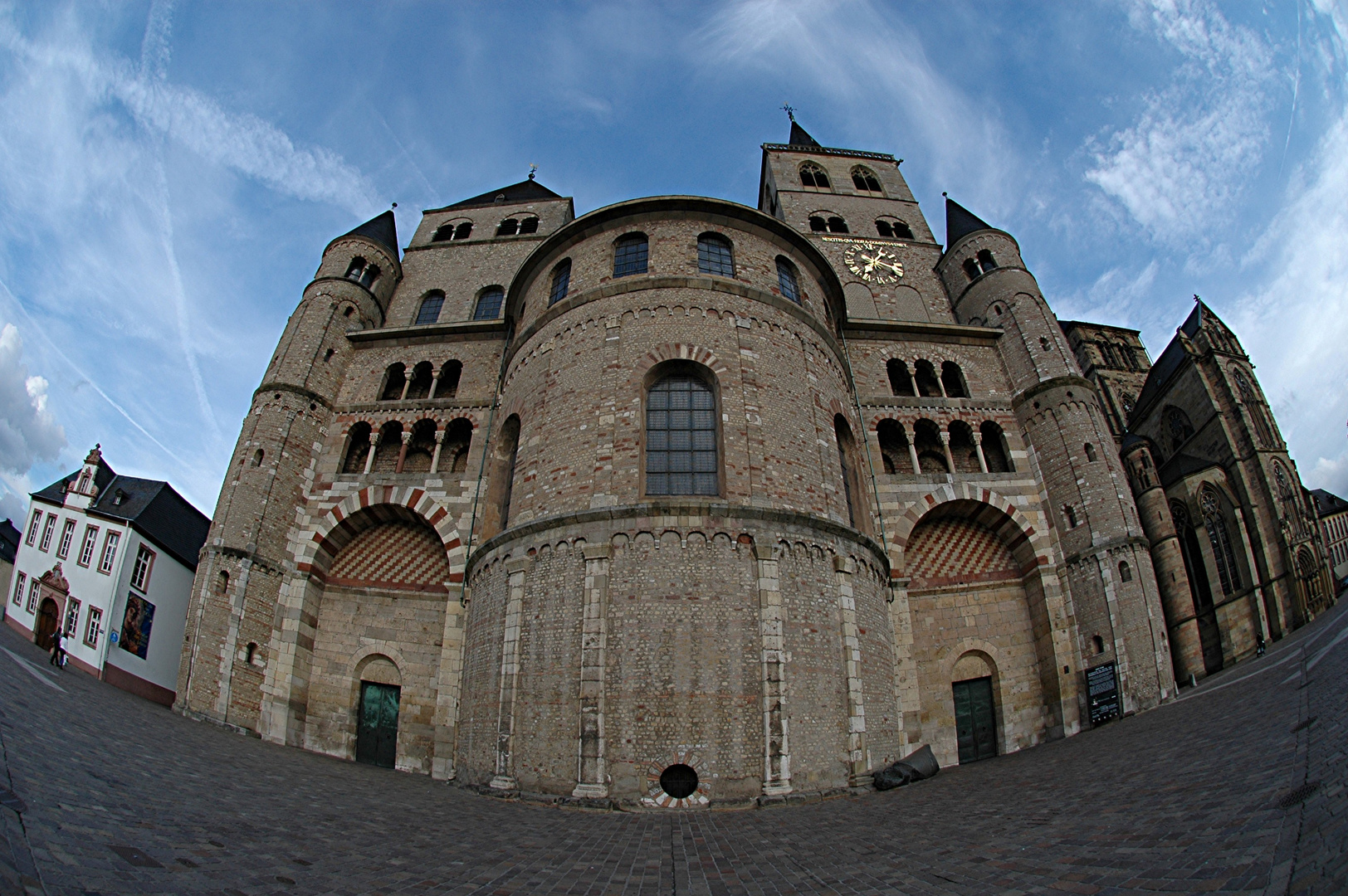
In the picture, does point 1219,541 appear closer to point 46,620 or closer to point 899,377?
point 899,377

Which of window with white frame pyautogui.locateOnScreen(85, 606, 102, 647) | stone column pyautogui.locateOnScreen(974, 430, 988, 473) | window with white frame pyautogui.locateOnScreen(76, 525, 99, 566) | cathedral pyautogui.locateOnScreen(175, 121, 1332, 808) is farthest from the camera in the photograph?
window with white frame pyautogui.locateOnScreen(76, 525, 99, 566)

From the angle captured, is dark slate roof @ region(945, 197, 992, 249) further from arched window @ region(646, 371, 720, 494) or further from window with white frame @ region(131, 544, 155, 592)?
window with white frame @ region(131, 544, 155, 592)

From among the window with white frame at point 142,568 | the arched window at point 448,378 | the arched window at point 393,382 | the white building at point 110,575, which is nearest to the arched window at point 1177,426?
the arched window at point 448,378

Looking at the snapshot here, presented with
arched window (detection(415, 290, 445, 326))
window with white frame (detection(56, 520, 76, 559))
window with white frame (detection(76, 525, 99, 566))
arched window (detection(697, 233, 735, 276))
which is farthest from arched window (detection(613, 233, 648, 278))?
window with white frame (detection(56, 520, 76, 559))

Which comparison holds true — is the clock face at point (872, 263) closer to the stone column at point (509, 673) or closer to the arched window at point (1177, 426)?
the arched window at point (1177, 426)

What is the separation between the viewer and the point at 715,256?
54.4 ft

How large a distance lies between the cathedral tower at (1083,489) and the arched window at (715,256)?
10704 mm

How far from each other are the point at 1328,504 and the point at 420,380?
65944 mm

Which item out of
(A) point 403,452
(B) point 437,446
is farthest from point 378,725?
(B) point 437,446

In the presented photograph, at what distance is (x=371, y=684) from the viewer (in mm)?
15984

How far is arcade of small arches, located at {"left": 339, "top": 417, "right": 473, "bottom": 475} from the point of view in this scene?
60.6 ft

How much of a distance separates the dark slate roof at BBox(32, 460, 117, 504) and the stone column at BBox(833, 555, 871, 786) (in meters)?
29.3

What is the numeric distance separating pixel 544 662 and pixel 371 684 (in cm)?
775

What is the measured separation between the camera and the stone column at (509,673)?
10.9 m
